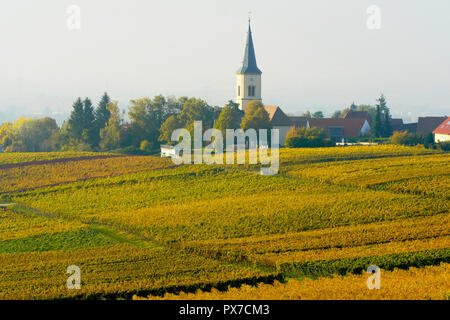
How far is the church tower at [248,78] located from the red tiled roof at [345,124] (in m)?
10.4

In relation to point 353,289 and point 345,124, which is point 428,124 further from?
point 353,289

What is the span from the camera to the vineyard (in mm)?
24828

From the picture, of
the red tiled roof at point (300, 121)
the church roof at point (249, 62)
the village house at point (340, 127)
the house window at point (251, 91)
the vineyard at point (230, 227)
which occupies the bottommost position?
the vineyard at point (230, 227)

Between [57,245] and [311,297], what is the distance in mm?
18029

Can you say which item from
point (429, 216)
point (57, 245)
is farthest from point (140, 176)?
point (429, 216)

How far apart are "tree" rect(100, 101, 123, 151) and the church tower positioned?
20.1 metres

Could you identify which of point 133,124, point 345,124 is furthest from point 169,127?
point 345,124

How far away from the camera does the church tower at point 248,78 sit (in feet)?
325

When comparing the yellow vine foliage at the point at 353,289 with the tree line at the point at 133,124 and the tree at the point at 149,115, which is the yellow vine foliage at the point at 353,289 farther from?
the tree at the point at 149,115

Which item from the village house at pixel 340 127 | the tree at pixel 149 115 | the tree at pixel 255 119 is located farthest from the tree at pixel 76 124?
the village house at pixel 340 127

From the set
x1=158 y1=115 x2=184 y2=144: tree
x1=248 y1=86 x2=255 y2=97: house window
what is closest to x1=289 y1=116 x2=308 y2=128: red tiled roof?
x1=248 y1=86 x2=255 y2=97: house window

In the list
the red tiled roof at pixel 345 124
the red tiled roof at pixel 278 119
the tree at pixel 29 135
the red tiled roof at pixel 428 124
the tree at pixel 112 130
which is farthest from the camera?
the tree at pixel 29 135

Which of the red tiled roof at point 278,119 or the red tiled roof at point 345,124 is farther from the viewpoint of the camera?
the red tiled roof at point 345,124
